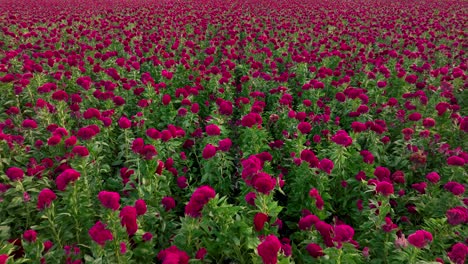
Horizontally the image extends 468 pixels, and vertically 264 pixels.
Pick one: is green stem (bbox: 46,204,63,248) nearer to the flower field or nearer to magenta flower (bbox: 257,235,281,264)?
the flower field

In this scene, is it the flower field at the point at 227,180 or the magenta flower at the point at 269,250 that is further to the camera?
the flower field at the point at 227,180

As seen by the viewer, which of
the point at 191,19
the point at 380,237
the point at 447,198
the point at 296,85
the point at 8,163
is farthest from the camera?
the point at 191,19

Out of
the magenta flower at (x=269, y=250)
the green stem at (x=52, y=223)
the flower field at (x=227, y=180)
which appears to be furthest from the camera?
the green stem at (x=52, y=223)

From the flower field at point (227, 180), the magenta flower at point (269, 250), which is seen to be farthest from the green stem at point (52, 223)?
the magenta flower at point (269, 250)

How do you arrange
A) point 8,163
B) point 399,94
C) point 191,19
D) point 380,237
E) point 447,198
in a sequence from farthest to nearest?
point 191,19 → point 399,94 → point 8,163 → point 447,198 → point 380,237

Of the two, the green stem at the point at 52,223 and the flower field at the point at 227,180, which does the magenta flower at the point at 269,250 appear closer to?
the flower field at the point at 227,180

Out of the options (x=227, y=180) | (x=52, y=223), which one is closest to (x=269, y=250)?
(x=52, y=223)

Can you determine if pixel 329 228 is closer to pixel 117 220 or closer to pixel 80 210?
pixel 117 220

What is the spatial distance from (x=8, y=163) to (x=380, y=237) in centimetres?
415

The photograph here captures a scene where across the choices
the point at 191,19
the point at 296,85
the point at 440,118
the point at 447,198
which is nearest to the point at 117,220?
the point at 447,198

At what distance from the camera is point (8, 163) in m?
3.98

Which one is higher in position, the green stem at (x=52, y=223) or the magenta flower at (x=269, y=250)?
the magenta flower at (x=269, y=250)

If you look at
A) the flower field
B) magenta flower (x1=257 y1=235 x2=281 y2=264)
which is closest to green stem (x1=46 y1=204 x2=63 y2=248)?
the flower field

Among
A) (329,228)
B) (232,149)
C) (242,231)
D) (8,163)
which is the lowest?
(232,149)
